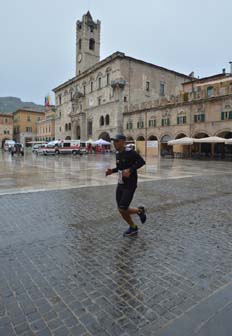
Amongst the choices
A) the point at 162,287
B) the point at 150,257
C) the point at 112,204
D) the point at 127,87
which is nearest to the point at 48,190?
the point at 112,204

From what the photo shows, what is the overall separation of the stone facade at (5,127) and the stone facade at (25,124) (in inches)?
69.5

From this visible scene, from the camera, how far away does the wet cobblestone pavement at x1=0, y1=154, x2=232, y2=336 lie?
7.46 feet

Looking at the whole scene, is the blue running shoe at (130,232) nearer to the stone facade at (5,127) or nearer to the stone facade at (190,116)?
the stone facade at (190,116)

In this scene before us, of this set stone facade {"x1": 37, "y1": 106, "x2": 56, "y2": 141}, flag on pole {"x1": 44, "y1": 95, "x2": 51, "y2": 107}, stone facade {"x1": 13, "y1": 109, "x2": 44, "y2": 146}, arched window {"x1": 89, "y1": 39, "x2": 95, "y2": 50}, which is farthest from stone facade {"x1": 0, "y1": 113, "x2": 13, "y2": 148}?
arched window {"x1": 89, "y1": 39, "x2": 95, "y2": 50}

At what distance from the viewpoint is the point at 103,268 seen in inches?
126

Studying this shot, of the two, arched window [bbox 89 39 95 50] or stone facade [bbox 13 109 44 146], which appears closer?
arched window [bbox 89 39 95 50]

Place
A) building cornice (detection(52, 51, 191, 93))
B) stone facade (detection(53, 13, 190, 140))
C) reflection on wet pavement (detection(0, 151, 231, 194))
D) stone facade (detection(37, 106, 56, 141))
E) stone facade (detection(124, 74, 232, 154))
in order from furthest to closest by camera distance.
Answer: stone facade (detection(37, 106, 56, 141)), stone facade (detection(53, 13, 190, 140)), building cornice (detection(52, 51, 191, 93)), stone facade (detection(124, 74, 232, 154)), reflection on wet pavement (detection(0, 151, 231, 194))

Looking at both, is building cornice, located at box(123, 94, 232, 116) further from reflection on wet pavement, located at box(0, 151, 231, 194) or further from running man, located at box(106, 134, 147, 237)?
running man, located at box(106, 134, 147, 237)

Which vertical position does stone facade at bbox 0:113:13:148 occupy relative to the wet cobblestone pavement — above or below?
above

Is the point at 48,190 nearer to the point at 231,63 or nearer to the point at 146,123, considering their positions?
the point at 146,123

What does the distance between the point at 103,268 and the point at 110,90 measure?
45.8m

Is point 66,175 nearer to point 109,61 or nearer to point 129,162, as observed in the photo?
point 129,162

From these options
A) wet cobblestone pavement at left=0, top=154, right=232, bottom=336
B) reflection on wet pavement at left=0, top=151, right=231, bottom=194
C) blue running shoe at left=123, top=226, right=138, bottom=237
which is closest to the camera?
wet cobblestone pavement at left=0, top=154, right=232, bottom=336

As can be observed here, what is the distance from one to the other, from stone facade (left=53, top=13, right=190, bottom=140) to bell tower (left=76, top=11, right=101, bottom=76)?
210 mm
